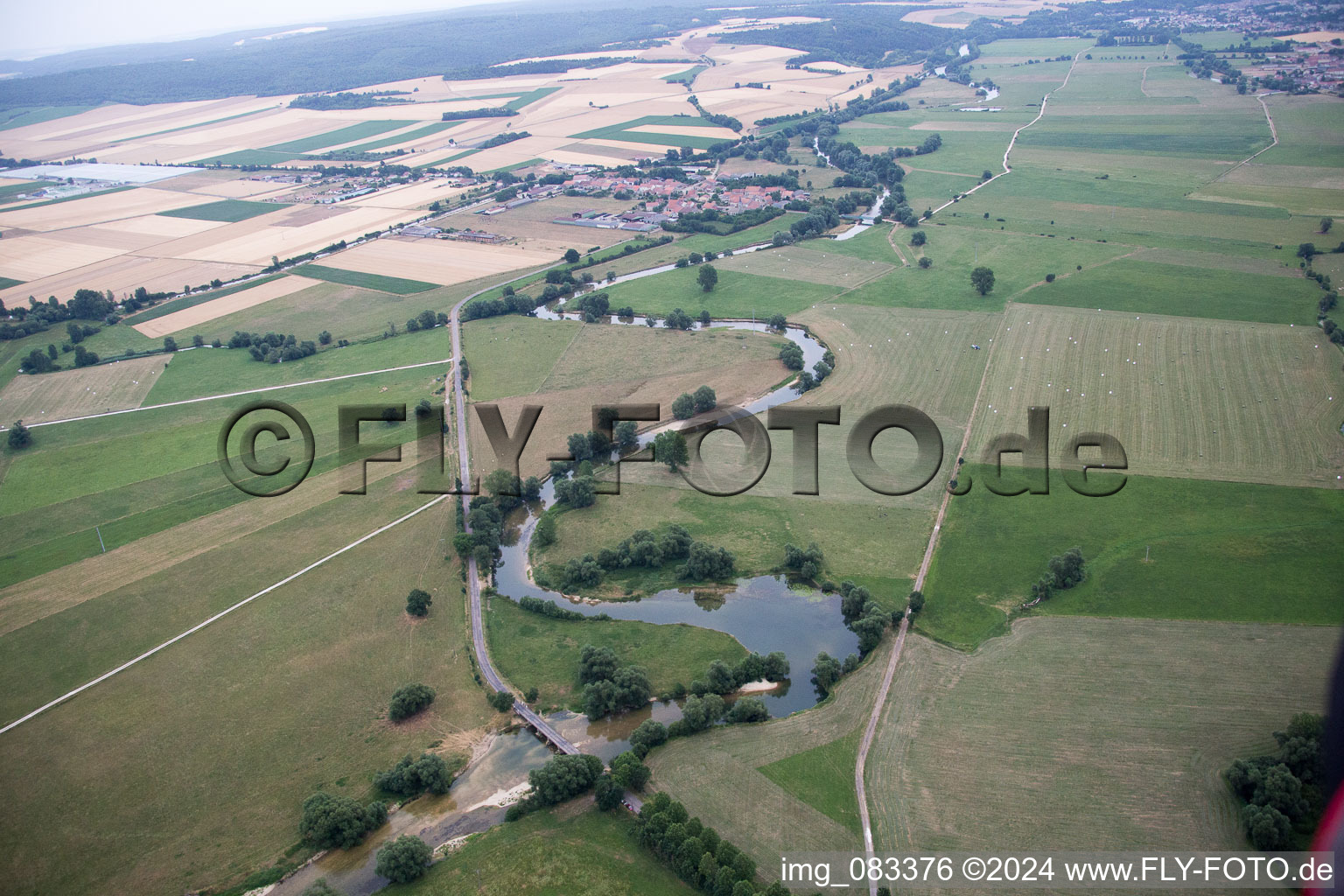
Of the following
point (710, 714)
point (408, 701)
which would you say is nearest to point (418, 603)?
point (408, 701)

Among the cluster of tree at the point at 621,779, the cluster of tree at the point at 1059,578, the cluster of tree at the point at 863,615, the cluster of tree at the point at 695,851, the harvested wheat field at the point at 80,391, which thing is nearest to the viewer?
the cluster of tree at the point at 695,851

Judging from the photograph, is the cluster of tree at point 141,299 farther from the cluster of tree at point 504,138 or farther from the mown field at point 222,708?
the cluster of tree at point 504,138

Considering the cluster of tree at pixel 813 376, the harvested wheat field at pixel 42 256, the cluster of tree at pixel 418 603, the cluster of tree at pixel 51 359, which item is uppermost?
the harvested wheat field at pixel 42 256

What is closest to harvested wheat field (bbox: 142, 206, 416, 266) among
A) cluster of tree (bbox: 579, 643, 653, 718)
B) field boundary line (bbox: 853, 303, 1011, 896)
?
cluster of tree (bbox: 579, 643, 653, 718)

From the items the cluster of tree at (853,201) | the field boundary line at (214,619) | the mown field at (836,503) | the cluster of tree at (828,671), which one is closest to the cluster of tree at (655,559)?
the mown field at (836,503)

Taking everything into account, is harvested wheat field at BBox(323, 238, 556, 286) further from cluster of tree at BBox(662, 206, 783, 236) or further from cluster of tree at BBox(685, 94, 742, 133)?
cluster of tree at BBox(685, 94, 742, 133)

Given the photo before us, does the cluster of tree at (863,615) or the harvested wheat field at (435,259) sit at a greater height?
the harvested wheat field at (435,259)

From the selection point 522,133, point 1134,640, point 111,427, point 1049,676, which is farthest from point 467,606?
point 522,133
